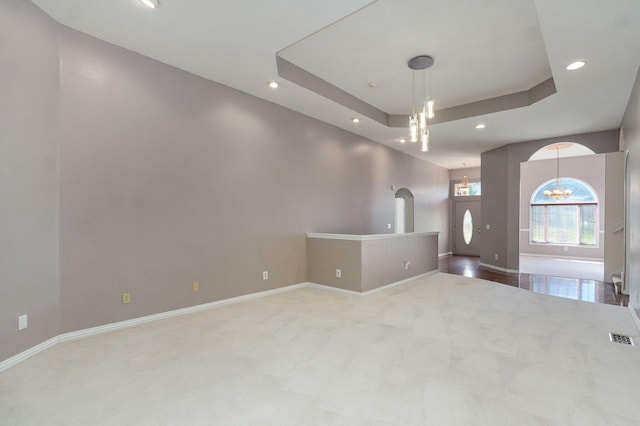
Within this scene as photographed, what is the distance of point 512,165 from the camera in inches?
292

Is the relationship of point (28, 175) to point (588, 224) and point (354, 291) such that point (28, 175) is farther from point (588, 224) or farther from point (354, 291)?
point (588, 224)

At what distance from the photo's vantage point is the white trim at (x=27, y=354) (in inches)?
101

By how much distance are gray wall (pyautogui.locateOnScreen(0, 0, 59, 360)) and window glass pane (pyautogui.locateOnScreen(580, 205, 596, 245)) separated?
13158 millimetres

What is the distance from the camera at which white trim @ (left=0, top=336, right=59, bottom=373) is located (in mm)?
2557

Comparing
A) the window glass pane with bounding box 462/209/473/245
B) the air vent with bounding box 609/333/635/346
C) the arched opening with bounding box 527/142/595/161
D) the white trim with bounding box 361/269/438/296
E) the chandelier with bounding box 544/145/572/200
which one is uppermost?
the arched opening with bounding box 527/142/595/161

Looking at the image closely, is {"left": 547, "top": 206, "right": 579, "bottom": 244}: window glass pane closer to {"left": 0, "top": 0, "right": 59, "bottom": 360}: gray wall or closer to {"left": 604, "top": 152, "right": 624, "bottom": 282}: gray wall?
{"left": 604, "top": 152, "right": 624, "bottom": 282}: gray wall

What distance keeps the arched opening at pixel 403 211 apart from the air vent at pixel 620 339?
5974 mm

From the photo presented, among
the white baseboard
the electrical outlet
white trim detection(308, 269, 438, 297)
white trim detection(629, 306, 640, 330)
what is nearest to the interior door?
white trim detection(308, 269, 438, 297)

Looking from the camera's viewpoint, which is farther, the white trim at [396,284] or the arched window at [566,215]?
the arched window at [566,215]

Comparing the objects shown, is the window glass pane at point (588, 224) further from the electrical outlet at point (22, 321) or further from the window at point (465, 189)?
the electrical outlet at point (22, 321)

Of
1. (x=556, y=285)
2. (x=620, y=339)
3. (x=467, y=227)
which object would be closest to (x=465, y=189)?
(x=467, y=227)

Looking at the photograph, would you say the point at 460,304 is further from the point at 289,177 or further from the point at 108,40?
the point at 108,40

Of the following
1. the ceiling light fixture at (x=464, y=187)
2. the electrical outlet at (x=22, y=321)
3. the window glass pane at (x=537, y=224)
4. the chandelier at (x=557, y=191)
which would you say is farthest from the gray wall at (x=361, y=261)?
the window glass pane at (x=537, y=224)

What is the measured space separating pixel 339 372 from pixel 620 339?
10.1 feet
